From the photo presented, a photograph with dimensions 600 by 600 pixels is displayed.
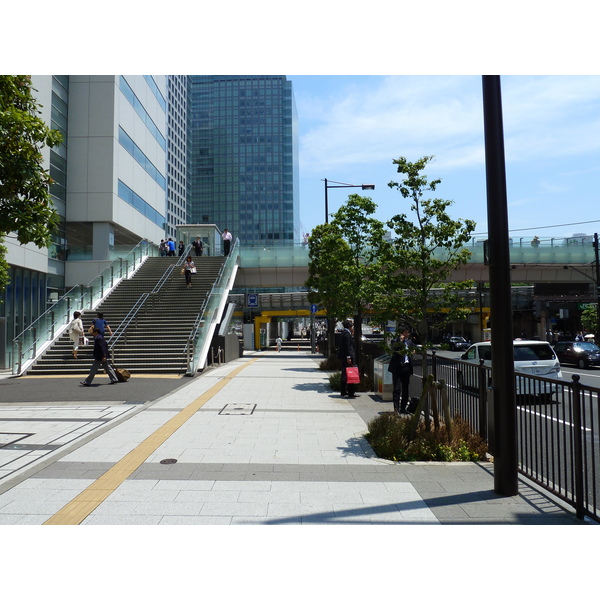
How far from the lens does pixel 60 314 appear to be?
19.3m

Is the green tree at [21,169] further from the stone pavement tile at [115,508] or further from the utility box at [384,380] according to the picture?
the utility box at [384,380]

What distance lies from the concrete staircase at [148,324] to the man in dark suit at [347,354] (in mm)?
6148

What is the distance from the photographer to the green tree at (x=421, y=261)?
725 cm

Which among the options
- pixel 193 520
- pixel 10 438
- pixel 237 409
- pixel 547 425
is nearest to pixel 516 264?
pixel 237 409

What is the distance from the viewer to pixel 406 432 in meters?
6.82

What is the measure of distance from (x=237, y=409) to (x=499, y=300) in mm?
6280

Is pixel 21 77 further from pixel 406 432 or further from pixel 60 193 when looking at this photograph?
pixel 60 193

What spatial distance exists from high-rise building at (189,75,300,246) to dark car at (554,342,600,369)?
4265 inches

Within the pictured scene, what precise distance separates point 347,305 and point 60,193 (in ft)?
65.7

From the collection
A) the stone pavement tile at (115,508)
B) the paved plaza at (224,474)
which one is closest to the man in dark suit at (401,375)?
the paved plaza at (224,474)

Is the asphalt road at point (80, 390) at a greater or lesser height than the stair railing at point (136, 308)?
lesser

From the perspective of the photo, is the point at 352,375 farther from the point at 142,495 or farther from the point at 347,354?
the point at 142,495

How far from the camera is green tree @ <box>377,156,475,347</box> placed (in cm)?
725
